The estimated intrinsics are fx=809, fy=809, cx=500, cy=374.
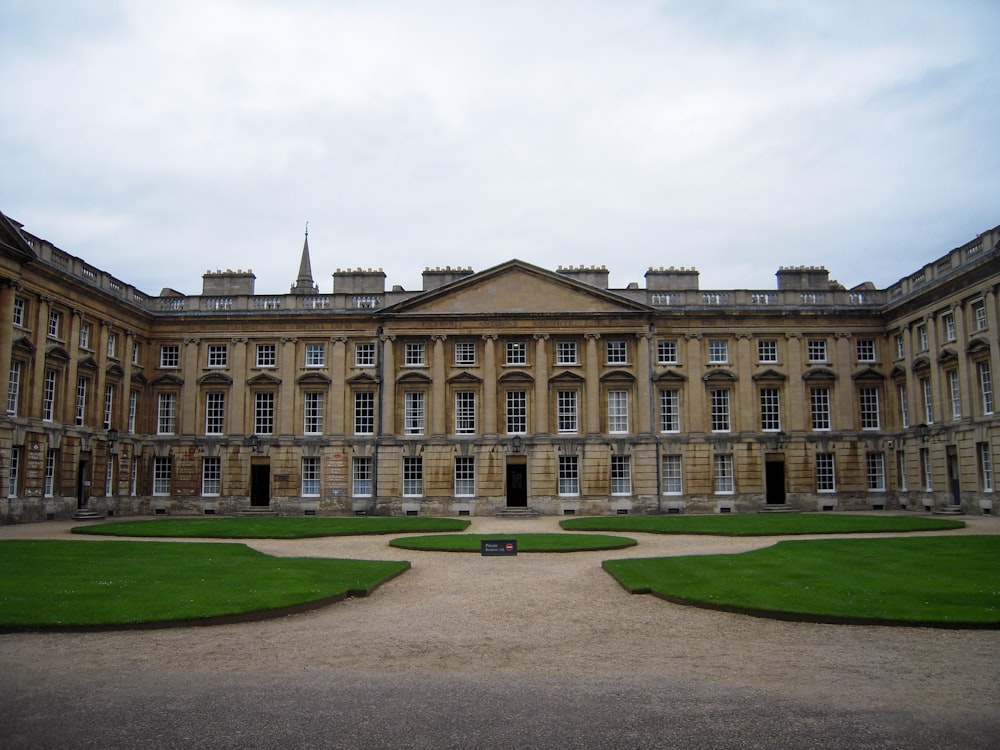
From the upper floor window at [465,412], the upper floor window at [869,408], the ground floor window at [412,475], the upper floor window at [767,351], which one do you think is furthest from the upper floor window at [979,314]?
the ground floor window at [412,475]

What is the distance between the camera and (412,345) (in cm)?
4397

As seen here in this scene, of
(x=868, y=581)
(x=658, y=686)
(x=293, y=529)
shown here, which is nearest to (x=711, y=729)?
(x=658, y=686)

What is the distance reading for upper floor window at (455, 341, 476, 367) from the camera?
43.7m

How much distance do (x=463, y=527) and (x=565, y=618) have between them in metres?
19.1

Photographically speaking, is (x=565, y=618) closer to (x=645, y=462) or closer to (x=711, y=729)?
(x=711, y=729)

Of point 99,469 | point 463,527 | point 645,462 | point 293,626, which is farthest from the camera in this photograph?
point 645,462

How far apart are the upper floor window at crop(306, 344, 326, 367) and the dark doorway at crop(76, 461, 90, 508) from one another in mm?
12028

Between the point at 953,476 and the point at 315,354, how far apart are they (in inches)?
1268

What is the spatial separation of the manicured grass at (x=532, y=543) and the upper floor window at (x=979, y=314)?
1996 centimetres

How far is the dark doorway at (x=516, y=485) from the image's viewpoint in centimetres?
4309

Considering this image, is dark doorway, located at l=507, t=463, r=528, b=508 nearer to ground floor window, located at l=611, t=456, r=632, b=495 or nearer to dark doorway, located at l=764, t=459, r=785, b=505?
ground floor window, located at l=611, t=456, r=632, b=495

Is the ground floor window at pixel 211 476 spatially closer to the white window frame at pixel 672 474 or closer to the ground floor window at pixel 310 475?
the ground floor window at pixel 310 475

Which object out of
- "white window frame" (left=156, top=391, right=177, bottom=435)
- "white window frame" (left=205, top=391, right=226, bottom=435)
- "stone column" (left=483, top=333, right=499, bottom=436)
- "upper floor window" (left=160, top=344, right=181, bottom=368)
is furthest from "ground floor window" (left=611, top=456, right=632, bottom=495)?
"upper floor window" (left=160, top=344, right=181, bottom=368)

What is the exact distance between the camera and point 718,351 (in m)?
43.8
